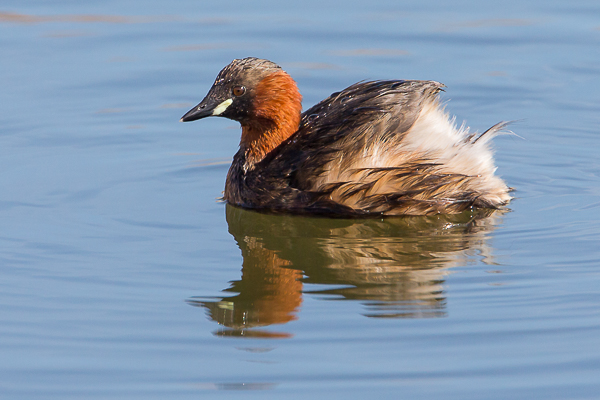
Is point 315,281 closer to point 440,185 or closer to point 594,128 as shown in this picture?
point 440,185

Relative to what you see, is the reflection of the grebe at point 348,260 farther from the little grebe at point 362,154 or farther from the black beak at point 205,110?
the black beak at point 205,110

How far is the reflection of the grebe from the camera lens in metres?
5.56

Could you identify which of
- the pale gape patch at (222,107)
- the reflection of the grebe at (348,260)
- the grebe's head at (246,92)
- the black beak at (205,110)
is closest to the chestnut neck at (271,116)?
the grebe's head at (246,92)

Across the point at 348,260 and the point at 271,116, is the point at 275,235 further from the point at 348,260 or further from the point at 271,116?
the point at 271,116

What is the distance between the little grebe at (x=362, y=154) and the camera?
680 cm

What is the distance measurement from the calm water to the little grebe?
0.58ft

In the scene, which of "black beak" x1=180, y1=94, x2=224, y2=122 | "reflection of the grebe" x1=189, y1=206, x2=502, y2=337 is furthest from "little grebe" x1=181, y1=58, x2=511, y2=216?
"reflection of the grebe" x1=189, y1=206, x2=502, y2=337

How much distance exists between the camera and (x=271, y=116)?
733cm

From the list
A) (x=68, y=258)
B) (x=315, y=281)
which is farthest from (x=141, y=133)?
(x=315, y=281)

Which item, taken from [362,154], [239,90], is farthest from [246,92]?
[362,154]

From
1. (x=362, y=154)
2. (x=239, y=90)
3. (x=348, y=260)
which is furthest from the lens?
(x=239, y=90)

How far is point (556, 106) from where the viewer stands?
9.06 m

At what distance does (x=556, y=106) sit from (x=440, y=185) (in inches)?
108

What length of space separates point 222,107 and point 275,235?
1.16 m
